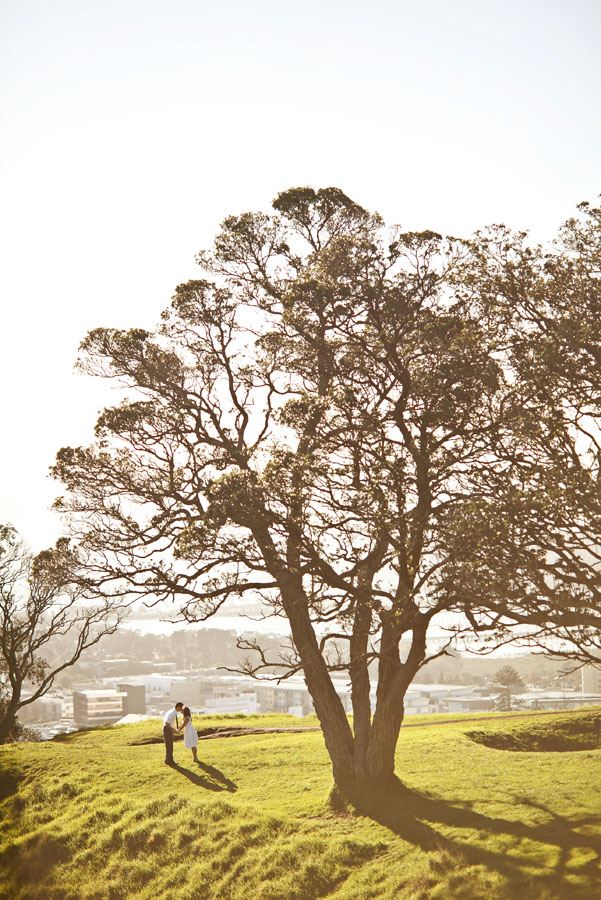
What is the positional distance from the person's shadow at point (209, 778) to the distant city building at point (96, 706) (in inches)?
1114

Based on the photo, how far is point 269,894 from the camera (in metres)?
12.4

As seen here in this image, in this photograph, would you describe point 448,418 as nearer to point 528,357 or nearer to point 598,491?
point 528,357

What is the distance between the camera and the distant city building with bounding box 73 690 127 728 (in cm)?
4678

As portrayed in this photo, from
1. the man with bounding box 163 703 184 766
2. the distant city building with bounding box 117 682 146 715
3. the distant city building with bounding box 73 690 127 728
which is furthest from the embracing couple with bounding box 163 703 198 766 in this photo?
the distant city building with bounding box 117 682 146 715

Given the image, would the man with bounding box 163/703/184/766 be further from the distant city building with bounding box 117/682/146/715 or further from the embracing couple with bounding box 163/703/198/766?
the distant city building with bounding box 117/682/146/715

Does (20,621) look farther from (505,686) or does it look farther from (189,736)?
(505,686)

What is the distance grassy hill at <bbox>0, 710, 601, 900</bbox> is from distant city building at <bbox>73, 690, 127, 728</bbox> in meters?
24.3

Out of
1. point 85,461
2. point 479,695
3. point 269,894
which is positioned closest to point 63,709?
point 479,695

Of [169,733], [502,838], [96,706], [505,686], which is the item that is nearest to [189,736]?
[169,733]

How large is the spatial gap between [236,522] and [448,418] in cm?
449

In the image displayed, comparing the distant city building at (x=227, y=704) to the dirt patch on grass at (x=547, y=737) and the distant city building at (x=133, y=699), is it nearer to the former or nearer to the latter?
the distant city building at (x=133, y=699)

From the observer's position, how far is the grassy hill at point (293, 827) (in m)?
Result: 11.5

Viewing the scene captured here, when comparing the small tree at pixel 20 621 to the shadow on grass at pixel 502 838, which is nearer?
the shadow on grass at pixel 502 838

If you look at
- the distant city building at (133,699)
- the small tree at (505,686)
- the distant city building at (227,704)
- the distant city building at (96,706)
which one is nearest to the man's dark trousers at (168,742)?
the distant city building at (227,704)
